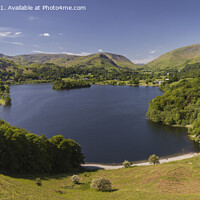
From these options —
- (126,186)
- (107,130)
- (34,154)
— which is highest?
(34,154)

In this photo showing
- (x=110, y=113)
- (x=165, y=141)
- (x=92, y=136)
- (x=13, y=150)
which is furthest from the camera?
(x=110, y=113)

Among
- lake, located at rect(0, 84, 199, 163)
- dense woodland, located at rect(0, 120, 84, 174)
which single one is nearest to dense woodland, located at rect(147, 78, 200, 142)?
lake, located at rect(0, 84, 199, 163)

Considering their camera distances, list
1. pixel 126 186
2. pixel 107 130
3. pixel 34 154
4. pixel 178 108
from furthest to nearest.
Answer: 1. pixel 178 108
2. pixel 107 130
3. pixel 34 154
4. pixel 126 186

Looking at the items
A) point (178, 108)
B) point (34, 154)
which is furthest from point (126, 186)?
point (178, 108)

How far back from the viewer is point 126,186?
35188 mm

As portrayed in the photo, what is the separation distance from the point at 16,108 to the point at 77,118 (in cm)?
6025

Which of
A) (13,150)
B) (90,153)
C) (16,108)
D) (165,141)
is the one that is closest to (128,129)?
(165,141)

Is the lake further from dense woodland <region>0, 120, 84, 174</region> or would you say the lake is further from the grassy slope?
the grassy slope

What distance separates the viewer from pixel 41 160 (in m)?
45.8

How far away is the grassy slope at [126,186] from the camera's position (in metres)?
26.1

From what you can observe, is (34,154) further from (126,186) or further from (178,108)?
(178,108)

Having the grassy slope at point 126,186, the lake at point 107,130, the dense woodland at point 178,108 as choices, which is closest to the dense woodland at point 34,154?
the grassy slope at point 126,186

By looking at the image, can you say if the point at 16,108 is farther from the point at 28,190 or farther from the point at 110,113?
the point at 28,190

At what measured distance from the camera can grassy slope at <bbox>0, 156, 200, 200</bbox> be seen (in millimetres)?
26141
